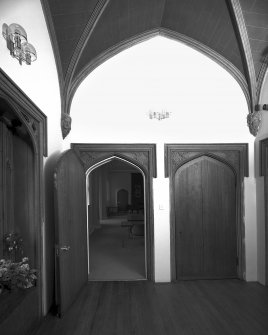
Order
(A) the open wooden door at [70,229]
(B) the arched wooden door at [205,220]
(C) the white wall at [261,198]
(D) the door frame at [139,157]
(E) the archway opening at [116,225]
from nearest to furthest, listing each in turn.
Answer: (A) the open wooden door at [70,229] < (C) the white wall at [261,198] < (D) the door frame at [139,157] < (B) the arched wooden door at [205,220] < (E) the archway opening at [116,225]

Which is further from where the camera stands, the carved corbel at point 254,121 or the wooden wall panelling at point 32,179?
the carved corbel at point 254,121

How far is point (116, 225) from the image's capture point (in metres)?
11.1

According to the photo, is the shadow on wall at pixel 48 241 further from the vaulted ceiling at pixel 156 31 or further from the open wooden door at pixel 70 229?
the vaulted ceiling at pixel 156 31

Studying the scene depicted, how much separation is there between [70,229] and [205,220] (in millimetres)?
2551

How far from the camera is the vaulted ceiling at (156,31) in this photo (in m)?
3.50

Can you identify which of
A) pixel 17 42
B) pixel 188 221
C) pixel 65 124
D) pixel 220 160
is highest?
pixel 17 42

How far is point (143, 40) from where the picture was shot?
443 cm

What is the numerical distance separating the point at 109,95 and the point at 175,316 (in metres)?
3.78

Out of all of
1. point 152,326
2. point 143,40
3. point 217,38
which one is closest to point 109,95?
point 143,40

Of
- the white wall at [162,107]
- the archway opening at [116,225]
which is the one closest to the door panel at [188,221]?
the white wall at [162,107]

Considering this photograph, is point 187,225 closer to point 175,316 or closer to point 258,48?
point 175,316

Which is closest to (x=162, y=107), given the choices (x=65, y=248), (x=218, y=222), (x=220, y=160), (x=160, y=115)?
(x=160, y=115)

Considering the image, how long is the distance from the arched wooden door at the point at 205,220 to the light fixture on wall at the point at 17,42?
3.13m

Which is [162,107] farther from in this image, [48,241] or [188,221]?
[48,241]
